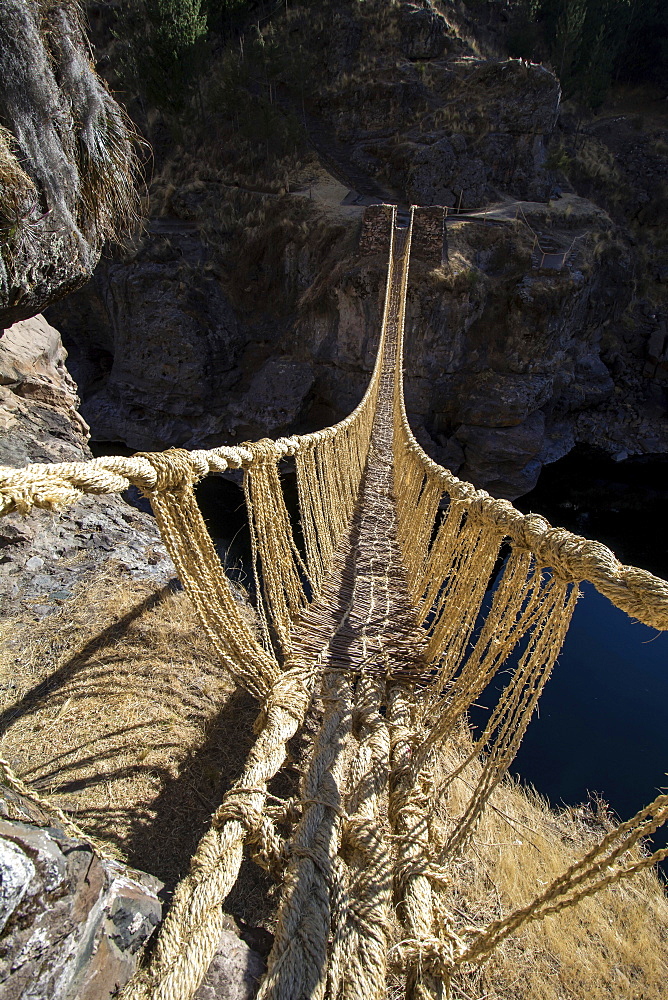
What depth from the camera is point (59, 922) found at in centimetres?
65

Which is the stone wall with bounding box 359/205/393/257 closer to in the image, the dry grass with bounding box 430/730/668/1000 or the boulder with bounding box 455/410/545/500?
the boulder with bounding box 455/410/545/500

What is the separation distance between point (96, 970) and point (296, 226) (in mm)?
11205

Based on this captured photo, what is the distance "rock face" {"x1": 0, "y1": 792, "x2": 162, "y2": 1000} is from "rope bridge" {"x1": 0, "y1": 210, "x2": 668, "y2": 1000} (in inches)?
2.1

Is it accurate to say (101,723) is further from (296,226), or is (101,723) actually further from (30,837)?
(296,226)

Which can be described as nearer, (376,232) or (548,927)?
(548,927)

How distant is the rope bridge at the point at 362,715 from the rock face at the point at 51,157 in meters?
1.71

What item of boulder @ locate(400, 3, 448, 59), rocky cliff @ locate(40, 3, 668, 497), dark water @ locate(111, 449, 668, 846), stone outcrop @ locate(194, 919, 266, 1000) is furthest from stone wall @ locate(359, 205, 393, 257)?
stone outcrop @ locate(194, 919, 266, 1000)

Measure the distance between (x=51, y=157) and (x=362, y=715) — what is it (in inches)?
118

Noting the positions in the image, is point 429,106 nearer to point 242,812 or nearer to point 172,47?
point 172,47

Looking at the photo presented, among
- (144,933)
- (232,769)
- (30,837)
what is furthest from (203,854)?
(232,769)

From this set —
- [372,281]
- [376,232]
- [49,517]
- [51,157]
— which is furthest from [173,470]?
[376,232]

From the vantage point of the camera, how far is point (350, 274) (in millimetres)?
8711

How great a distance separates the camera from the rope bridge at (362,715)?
Result: 79cm

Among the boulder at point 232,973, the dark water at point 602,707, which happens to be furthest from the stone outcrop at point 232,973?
the dark water at point 602,707
